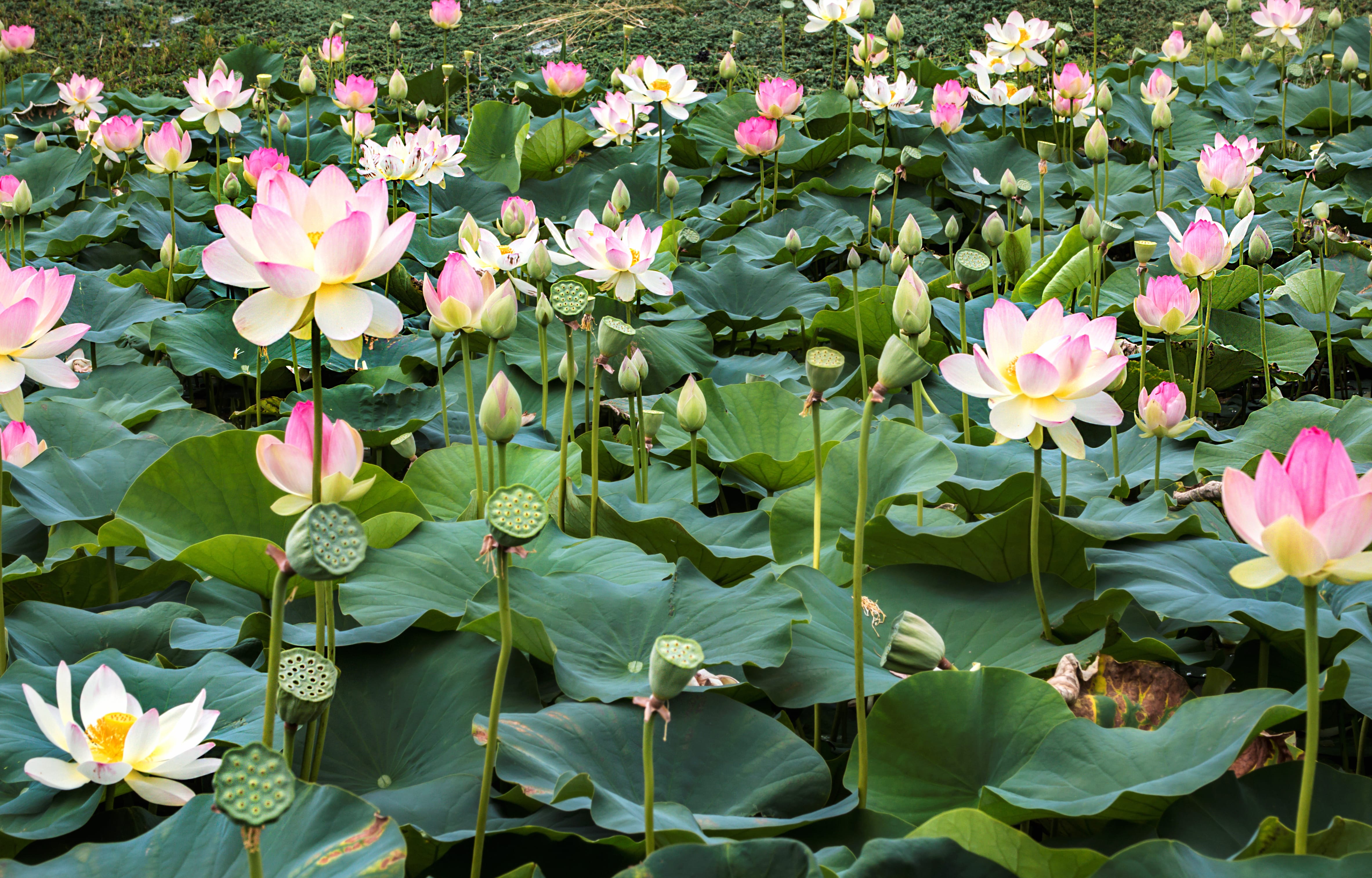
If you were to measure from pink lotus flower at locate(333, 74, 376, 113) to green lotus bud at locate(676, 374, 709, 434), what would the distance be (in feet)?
7.18

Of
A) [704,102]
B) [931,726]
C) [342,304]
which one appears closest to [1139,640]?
[931,726]

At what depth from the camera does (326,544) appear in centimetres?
59

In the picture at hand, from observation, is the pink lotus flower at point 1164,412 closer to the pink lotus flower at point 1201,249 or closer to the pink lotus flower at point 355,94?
the pink lotus flower at point 1201,249

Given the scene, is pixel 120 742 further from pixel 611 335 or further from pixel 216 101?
pixel 216 101

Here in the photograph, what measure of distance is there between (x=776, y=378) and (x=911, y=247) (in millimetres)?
338

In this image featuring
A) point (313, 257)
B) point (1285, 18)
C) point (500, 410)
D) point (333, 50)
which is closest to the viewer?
point (313, 257)

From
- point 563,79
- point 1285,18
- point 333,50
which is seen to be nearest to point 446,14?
point 333,50

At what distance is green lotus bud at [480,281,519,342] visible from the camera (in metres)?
1.22

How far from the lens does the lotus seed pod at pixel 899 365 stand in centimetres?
84

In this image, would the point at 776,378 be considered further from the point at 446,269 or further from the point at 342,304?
the point at 342,304

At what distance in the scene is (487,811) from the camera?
0.78 meters

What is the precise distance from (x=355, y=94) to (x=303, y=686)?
9.01 ft

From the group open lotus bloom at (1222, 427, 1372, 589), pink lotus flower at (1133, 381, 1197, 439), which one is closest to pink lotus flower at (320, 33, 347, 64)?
pink lotus flower at (1133, 381, 1197, 439)

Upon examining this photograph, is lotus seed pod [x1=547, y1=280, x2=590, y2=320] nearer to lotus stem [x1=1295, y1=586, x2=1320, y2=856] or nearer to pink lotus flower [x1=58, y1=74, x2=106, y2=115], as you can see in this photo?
lotus stem [x1=1295, y1=586, x2=1320, y2=856]
